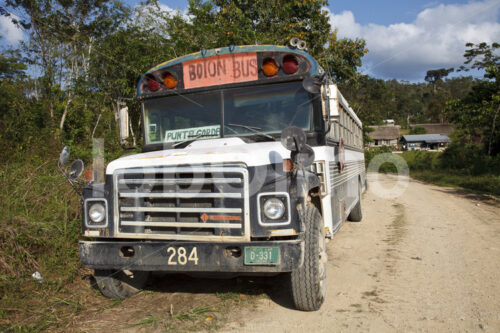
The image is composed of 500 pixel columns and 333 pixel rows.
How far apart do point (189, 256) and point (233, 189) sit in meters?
0.69

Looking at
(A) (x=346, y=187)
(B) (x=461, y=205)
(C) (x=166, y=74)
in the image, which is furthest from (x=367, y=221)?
(C) (x=166, y=74)

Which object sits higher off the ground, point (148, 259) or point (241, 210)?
point (241, 210)

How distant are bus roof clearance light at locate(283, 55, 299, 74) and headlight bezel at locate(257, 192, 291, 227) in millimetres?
1715

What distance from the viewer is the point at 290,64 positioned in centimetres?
436

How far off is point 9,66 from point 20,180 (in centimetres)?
1573

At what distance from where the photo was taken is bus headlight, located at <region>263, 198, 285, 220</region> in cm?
325

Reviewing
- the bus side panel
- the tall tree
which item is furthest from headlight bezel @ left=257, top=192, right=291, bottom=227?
the tall tree

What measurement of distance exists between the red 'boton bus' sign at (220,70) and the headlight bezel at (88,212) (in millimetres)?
1772

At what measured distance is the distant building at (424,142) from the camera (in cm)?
6556

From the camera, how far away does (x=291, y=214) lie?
3.24 metres

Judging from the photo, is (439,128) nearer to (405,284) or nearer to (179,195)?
(405,284)

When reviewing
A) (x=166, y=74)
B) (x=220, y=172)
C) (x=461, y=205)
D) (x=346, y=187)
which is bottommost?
(x=461, y=205)

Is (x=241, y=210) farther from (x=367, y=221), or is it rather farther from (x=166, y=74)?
(x=367, y=221)

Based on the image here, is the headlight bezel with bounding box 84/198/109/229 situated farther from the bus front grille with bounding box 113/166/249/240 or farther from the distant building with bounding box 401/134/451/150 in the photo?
the distant building with bounding box 401/134/451/150
